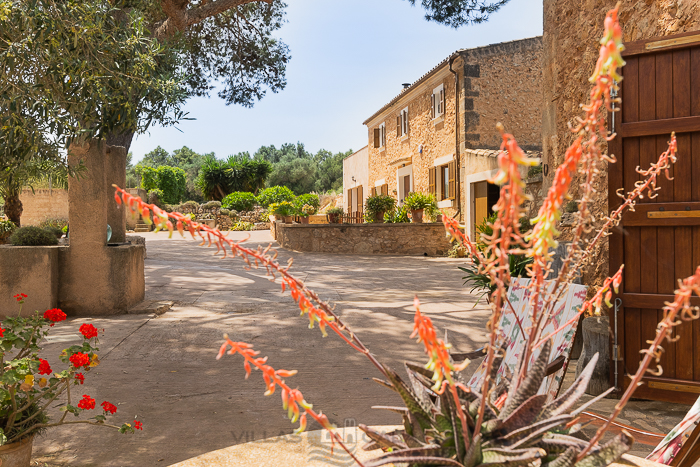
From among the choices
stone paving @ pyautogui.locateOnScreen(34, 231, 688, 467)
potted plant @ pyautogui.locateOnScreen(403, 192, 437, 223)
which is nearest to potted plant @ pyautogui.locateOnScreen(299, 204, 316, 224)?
potted plant @ pyautogui.locateOnScreen(403, 192, 437, 223)

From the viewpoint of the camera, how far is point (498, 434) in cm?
85

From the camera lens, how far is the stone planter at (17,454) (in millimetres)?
2153

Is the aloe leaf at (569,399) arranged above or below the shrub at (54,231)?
below

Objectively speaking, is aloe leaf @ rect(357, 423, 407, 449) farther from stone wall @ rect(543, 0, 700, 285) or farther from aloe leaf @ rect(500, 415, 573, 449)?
stone wall @ rect(543, 0, 700, 285)

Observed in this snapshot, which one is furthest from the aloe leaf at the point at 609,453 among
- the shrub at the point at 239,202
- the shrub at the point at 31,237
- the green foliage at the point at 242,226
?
the shrub at the point at 239,202

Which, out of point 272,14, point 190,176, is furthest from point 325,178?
point 272,14

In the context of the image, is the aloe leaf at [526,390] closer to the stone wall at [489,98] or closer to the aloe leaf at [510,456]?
the aloe leaf at [510,456]

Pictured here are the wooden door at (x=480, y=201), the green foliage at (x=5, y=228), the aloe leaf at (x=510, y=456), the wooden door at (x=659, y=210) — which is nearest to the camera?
the aloe leaf at (x=510, y=456)

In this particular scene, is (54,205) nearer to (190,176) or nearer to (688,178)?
(688,178)

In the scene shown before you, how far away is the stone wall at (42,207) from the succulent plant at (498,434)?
22770 mm

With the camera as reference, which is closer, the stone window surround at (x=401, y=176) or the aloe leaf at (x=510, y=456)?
the aloe leaf at (x=510, y=456)

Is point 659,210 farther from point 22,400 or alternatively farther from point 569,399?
Result: point 22,400

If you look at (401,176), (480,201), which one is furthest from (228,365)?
(401,176)

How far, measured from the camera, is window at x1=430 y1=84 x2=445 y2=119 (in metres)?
15.1
